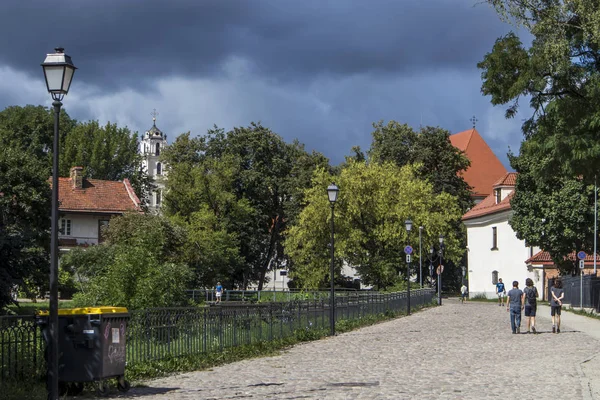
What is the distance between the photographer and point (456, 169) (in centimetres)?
7962

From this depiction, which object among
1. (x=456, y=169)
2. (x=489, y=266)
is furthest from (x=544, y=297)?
(x=456, y=169)

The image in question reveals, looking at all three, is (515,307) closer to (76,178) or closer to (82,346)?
(82,346)

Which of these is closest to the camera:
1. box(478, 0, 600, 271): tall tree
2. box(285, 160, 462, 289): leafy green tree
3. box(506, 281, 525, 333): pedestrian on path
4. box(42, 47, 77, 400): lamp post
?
box(42, 47, 77, 400): lamp post

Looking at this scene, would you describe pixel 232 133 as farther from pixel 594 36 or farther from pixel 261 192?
pixel 594 36

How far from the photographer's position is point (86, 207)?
73.3m

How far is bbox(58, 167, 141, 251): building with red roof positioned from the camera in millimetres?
72875

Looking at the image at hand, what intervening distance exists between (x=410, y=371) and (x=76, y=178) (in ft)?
207

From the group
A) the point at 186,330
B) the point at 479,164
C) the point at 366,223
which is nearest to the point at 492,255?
the point at 366,223

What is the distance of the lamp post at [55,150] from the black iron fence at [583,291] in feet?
103

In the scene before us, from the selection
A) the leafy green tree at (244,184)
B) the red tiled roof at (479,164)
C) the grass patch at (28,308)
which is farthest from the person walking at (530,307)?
the red tiled roof at (479,164)

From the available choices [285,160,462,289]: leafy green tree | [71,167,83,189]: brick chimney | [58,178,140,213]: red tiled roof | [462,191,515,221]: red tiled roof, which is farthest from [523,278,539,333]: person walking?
[71,167,83,189]: brick chimney

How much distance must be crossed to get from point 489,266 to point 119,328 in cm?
6781

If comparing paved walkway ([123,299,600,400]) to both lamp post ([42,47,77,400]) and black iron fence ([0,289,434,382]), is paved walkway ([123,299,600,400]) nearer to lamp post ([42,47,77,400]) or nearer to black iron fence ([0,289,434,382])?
black iron fence ([0,289,434,382])

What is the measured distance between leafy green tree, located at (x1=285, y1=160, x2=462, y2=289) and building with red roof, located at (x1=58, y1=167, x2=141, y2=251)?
1814 cm
